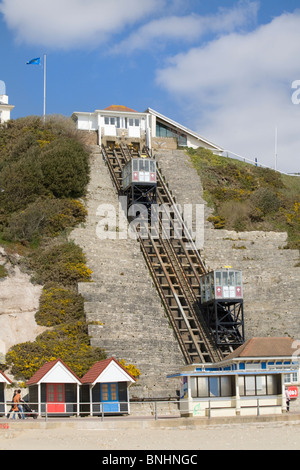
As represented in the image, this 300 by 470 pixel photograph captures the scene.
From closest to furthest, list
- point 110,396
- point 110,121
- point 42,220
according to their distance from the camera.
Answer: point 110,396 < point 42,220 < point 110,121

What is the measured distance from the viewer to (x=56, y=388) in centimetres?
3834

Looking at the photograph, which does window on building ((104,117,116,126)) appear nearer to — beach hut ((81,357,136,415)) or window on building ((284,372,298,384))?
beach hut ((81,357,136,415))

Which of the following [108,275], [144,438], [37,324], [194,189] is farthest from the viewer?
[194,189]

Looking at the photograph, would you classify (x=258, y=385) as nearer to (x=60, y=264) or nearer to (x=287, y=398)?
(x=287, y=398)

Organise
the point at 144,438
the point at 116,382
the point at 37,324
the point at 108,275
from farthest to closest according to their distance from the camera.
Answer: the point at 108,275 < the point at 37,324 < the point at 116,382 < the point at 144,438

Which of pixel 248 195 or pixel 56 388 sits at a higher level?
pixel 248 195

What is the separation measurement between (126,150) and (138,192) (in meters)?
9.92

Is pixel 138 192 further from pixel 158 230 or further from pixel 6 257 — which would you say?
pixel 6 257

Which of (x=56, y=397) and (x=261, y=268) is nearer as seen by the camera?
(x=56, y=397)

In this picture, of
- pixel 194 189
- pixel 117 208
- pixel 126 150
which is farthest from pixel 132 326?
pixel 126 150

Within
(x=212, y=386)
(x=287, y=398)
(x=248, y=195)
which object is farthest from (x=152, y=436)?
(x=248, y=195)

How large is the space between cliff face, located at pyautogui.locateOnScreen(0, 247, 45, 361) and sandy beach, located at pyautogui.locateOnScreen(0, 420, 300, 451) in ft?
37.6

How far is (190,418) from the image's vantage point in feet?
113

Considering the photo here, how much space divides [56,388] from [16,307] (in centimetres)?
1016
